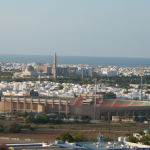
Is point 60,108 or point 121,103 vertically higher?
point 121,103

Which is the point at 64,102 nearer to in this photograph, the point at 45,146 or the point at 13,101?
the point at 13,101

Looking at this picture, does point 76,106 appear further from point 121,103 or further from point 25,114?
point 121,103

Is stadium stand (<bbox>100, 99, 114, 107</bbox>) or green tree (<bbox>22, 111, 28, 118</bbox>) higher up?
stadium stand (<bbox>100, 99, 114, 107</bbox>)

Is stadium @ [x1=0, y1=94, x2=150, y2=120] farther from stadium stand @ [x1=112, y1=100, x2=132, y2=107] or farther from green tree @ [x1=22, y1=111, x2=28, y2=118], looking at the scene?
green tree @ [x1=22, y1=111, x2=28, y2=118]

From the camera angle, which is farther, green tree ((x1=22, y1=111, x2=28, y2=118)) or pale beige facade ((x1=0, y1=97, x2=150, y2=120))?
pale beige facade ((x1=0, y1=97, x2=150, y2=120))

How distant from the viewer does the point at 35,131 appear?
115 feet

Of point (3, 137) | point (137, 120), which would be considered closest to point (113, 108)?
point (137, 120)

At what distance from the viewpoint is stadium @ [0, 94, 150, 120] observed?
47.0 metres

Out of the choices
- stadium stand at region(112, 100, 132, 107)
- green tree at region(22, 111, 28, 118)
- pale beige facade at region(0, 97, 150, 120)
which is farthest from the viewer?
stadium stand at region(112, 100, 132, 107)

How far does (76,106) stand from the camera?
4697 cm

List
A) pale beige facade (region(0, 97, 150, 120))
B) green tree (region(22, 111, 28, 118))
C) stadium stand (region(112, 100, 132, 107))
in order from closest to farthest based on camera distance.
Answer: green tree (region(22, 111, 28, 118))
pale beige facade (region(0, 97, 150, 120))
stadium stand (region(112, 100, 132, 107))

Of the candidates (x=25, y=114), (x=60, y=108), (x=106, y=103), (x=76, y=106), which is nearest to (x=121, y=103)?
(x=106, y=103)

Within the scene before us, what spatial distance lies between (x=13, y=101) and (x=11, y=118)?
6523mm

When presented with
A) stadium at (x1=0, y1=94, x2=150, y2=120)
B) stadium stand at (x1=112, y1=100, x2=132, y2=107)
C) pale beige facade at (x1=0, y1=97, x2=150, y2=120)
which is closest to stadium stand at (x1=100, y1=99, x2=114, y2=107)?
stadium at (x1=0, y1=94, x2=150, y2=120)
